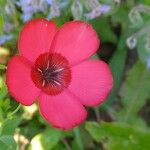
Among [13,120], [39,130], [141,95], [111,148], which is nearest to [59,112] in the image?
[13,120]

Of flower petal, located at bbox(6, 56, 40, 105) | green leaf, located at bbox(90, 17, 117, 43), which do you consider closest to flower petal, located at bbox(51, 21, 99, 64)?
flower petal, located at bbox(6, 56, 40, 105)

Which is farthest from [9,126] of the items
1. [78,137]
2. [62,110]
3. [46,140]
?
[78,137]

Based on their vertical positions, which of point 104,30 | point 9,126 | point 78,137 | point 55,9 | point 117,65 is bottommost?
point 78,137

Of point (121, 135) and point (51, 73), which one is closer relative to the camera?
point (51, 73)

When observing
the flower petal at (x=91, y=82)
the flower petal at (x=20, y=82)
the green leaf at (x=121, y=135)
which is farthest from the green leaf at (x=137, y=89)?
the flower petal at (x=20, y=82)

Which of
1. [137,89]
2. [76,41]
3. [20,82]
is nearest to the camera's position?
[20,82]

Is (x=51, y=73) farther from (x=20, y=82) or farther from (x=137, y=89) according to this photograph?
(x=137, y=89)

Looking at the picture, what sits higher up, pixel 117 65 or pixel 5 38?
pixel 5 38

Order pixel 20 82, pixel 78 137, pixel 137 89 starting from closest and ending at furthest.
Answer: pixel 20 82
pixel 78 137
pixel 137 89
